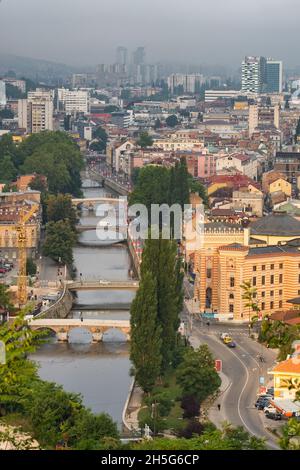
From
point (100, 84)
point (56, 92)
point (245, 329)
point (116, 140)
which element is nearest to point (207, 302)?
point (245, 329)

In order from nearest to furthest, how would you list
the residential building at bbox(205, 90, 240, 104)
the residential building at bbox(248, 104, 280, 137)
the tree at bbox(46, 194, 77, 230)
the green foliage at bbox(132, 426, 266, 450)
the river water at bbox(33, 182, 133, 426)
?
the green foliage at bbox(132, 426, 266, 450), the river water at bbox(33, 182, 133, 426), the tree at bbox(46, 194, 77, 230), the residential building at bbox(248, 104, 280, 137), the residential building at bbox(205, 90, 240, 104)

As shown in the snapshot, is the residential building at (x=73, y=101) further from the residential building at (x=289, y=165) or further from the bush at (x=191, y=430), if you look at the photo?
the bush at (x=191, y=430)

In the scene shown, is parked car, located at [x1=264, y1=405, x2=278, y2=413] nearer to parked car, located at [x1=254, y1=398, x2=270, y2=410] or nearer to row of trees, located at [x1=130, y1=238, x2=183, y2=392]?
parked car, located at [x1=254, y1=398, x2=270, y2=410]

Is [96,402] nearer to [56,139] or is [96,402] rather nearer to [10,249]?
[10,249]

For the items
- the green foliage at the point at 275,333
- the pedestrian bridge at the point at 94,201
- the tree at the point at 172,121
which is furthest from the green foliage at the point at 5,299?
the tree at the point at 172,121

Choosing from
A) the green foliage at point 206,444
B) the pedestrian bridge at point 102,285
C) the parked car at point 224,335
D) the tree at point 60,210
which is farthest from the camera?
the tree at point 60,210

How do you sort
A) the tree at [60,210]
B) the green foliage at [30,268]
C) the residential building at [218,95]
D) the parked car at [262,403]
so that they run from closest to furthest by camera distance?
the parked car at [262,403]
the green foliage at [30,268]
the tree at [60,210]
the residential building at [218,95]

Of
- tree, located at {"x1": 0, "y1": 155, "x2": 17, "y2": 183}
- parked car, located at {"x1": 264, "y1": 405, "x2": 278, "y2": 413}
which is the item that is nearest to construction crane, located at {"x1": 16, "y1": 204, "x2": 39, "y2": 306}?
parked car, located at {"x1": 264, "y1": 405, "x2": 278, "y2": 413}
